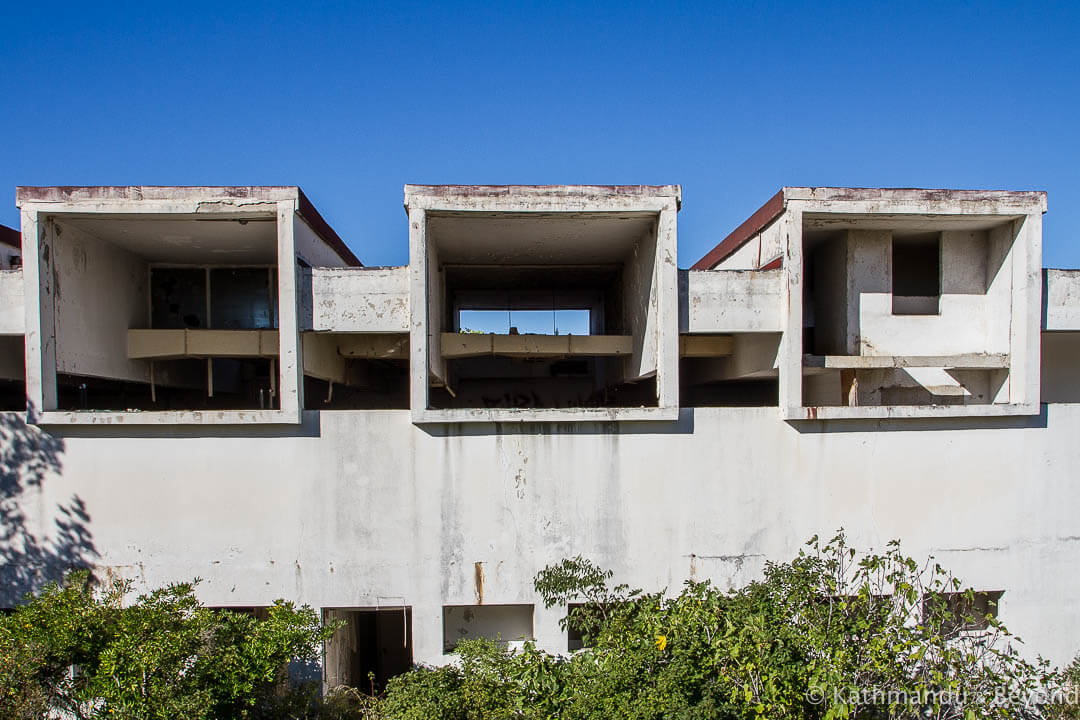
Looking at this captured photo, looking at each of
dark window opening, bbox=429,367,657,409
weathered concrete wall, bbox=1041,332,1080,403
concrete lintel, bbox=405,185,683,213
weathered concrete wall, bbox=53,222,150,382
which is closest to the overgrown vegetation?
weathered concrete wall, bbox=53,222,150,382

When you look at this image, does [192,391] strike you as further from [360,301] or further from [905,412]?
[905,412]

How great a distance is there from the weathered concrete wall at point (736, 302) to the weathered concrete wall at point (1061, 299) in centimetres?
382

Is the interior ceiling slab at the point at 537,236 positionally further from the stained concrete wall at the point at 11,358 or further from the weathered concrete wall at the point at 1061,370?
the weathered concrete wall at the point at 1061,370

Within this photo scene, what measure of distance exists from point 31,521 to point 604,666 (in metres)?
7.10

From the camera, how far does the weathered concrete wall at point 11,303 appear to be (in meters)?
7.45

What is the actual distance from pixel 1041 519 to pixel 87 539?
12.2 metres

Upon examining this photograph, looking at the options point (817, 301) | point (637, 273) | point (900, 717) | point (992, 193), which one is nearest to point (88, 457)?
point (637, 273)

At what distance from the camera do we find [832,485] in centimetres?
777

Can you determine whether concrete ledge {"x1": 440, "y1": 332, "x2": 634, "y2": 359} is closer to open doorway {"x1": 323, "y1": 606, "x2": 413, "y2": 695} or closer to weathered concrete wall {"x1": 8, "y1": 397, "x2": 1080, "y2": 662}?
weathered concrete wall {"x1": 8, "y1": 397, "x2": 1080, "y2": 662}

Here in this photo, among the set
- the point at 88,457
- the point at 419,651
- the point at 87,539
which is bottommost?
the point at 419,651

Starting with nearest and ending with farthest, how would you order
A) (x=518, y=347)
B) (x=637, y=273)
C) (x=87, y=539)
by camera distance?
(x=87, y=539) → (x=637, y=273) → (x=518, y=347)

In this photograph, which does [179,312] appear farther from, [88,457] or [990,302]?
[990,302]

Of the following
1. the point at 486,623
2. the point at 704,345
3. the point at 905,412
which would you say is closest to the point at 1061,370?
the point at 905,412

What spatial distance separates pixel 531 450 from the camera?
25.1ft
